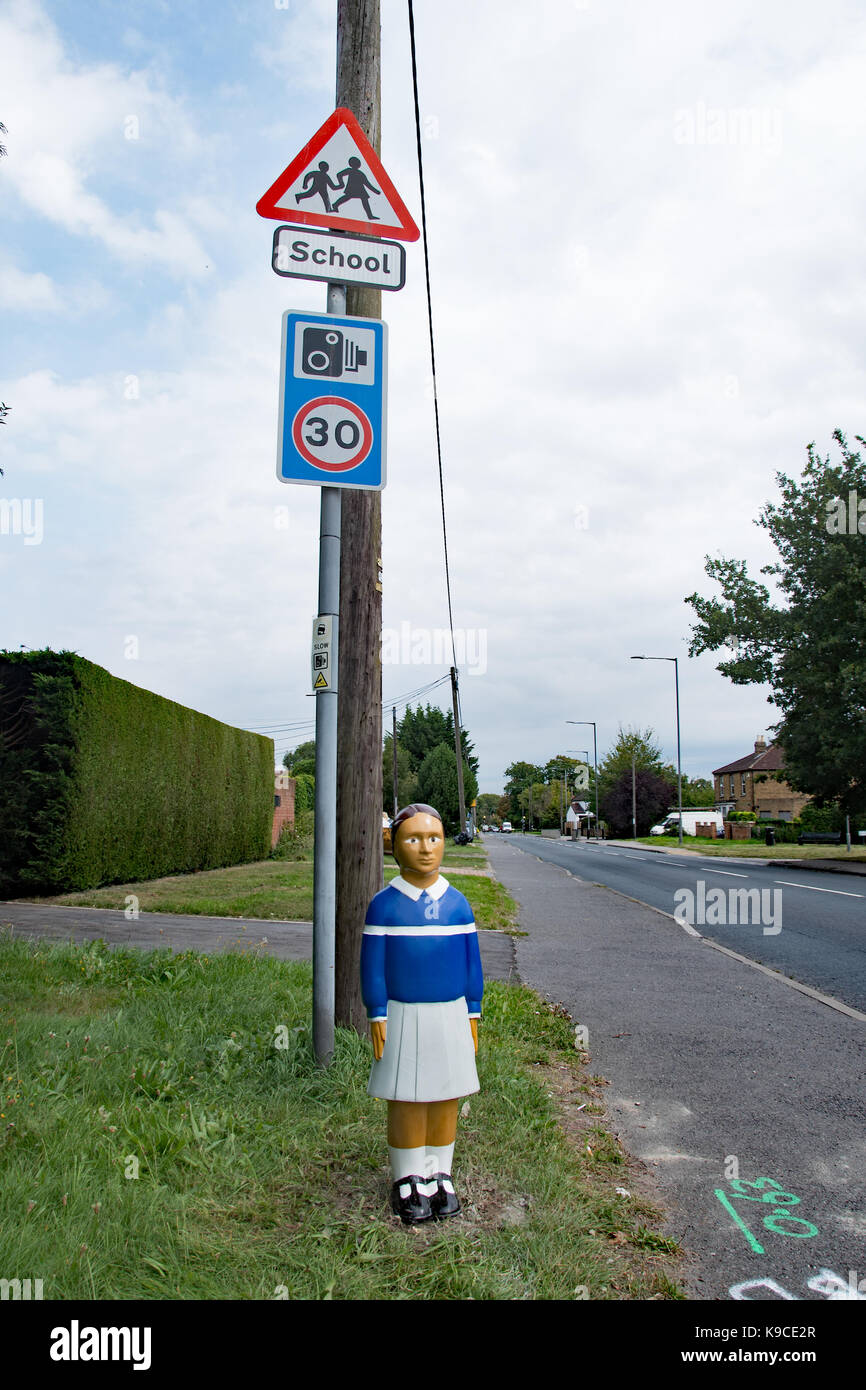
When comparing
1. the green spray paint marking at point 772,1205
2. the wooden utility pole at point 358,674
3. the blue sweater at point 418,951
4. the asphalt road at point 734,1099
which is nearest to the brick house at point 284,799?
the asphalt road at point 734,1099

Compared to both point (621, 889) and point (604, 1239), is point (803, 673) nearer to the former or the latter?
point (621, 889)

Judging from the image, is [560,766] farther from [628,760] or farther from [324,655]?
[324,655]

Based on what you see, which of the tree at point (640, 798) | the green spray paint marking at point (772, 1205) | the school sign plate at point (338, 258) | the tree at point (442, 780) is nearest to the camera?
the green spray paint marking at point (772, 1205)

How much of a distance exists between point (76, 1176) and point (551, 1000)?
15.1 feet

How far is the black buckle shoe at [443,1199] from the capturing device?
9.65 ft

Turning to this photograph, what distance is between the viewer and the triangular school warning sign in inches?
164

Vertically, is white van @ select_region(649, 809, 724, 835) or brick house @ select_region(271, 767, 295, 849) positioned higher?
brick house @ select_region(271, 767, 295, 849)

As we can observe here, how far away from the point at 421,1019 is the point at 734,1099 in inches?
95.0

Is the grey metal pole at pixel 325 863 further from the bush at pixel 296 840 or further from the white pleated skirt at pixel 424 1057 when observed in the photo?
the bush at pixel 296 840

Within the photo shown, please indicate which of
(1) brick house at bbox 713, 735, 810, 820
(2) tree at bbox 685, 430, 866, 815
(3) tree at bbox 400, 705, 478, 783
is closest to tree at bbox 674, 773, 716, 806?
(1) brick house at bbox 713, 735, 810, 820

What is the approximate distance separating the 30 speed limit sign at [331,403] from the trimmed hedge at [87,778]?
9921 mm

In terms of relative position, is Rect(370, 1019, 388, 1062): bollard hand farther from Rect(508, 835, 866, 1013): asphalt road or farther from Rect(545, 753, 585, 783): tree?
Rect(545, 753, 585, 783): tree

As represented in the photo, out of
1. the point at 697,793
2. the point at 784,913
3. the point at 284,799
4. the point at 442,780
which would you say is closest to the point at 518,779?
the point at 697,793

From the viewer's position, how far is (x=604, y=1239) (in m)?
2.95
